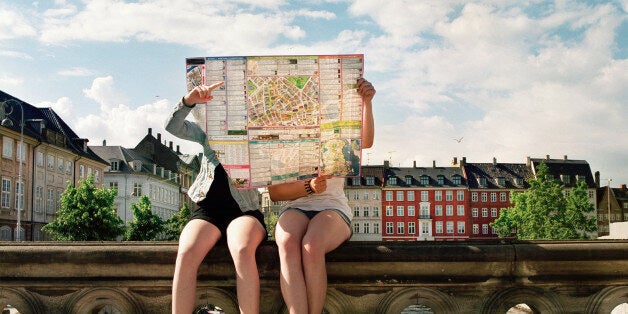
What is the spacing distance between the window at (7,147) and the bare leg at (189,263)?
44451 millimetres

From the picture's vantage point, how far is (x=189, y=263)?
3.85 meters

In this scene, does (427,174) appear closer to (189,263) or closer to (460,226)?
(460,226)

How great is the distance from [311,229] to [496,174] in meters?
92.8

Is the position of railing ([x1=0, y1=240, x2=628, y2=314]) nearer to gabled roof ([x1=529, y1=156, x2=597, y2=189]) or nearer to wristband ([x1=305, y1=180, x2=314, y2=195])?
wristband ([x1=305, y1=180, x2=314, y2=195])

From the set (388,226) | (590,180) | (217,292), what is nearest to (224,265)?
(217,292)

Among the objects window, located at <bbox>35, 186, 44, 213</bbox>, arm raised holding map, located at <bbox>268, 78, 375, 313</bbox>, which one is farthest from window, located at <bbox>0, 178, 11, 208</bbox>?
arm raised holding map, located at <bbox>268, 78, 375, 313</bbox>

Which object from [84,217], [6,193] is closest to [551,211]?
[84,217]

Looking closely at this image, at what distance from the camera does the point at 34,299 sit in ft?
13.7

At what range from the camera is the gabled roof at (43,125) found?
49.0m

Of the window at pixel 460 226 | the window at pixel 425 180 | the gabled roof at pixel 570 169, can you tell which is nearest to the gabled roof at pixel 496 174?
the gabled roof at pixel 570 169

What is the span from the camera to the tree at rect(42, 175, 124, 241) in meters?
41.2

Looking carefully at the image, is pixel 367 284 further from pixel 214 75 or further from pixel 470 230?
pixel 470 230

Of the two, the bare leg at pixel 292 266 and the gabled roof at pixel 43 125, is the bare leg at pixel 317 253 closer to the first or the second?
the bare leg at pixel 292 266

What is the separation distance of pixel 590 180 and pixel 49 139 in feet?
240
